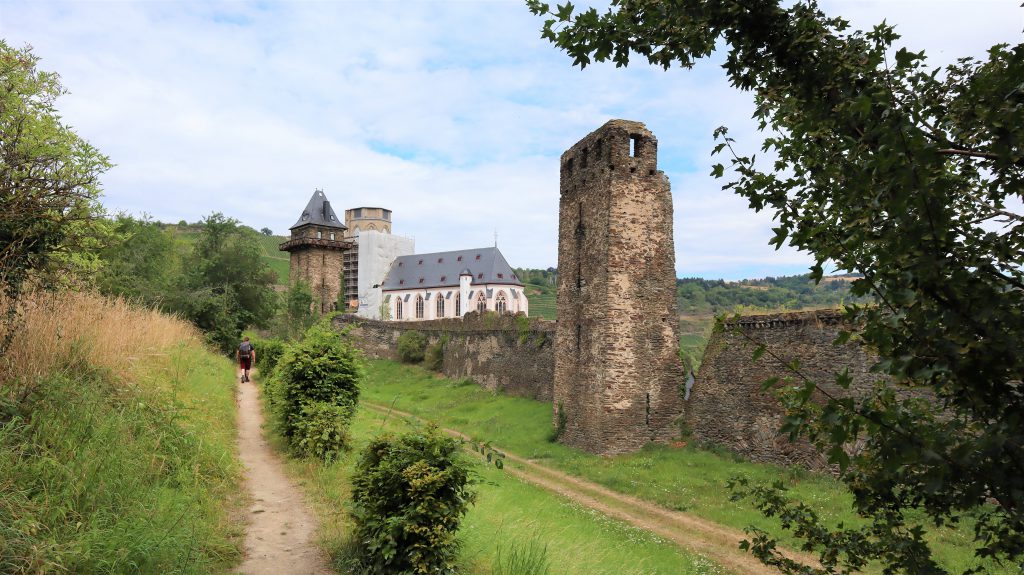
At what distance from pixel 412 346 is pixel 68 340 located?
103ft

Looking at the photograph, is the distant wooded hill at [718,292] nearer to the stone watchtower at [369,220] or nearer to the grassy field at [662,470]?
the stone watchtower at [369,220]

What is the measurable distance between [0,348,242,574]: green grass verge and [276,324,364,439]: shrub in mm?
3407

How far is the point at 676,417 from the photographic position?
18.5 metres

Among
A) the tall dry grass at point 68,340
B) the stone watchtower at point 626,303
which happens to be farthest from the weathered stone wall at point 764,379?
the tall dry grass at point 68,340

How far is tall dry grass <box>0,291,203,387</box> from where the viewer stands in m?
6.25

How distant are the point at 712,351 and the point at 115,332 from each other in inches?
590

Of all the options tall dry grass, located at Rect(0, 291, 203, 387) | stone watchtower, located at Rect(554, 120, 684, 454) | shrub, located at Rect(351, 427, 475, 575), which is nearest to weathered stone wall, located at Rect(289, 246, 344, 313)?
stone watchtower, located at Rect(554, 120, 684, 454)

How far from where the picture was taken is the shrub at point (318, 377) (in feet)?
37.6

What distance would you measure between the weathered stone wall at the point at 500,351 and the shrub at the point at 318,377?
13.0m

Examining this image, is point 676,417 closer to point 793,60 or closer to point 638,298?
point 638,298

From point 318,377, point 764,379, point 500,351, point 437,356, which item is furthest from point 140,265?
point 764,379

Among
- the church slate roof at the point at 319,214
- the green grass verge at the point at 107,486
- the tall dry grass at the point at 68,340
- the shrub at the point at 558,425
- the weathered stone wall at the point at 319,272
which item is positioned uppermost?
the church slate roof at the point at 319,214

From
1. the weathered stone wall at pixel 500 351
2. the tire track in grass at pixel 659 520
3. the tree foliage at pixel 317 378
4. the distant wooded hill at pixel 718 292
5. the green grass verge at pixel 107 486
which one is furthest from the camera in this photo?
the distant wooded hill at pixel 718 292

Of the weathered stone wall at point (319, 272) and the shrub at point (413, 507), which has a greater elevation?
the weathered stone wall at point (319, 272)
